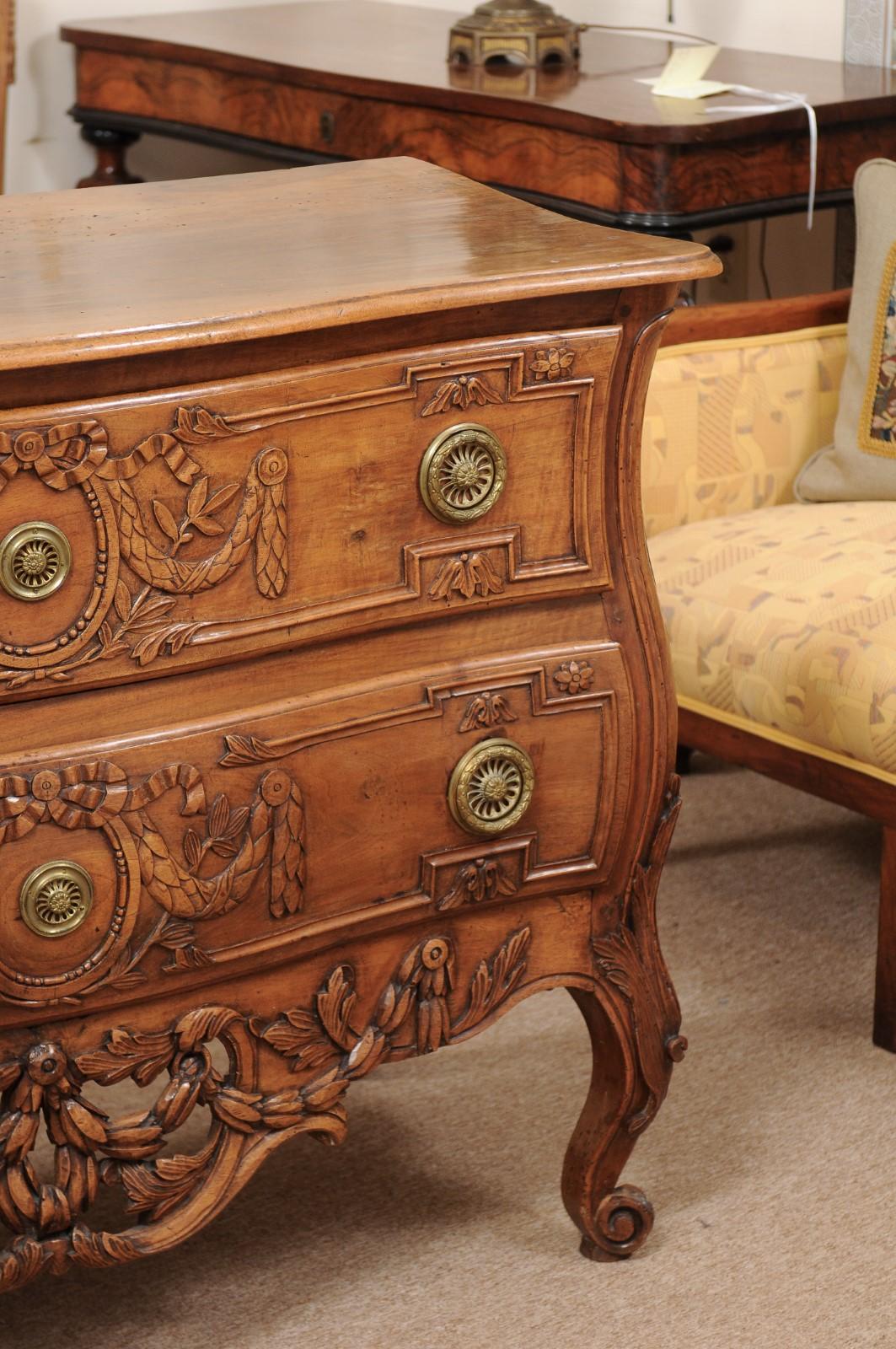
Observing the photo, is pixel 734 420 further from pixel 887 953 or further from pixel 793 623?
pixel 887 953

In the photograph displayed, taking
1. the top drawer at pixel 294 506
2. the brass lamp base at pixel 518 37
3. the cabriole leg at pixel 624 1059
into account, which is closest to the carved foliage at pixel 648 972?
the cabriole leg at pixel 624 1059

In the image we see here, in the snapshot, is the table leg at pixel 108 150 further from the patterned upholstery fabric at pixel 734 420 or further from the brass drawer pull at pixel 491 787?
the brass drawer pull at pixel 491 787

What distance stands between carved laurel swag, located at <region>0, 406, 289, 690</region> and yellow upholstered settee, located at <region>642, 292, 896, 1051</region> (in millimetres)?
682

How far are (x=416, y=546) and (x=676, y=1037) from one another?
51 centimetres

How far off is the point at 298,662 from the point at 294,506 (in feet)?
0.37

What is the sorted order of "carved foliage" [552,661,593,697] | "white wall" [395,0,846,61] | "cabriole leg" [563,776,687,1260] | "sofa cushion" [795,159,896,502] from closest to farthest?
1. "carved foliage" [552,661,593,697]
2. "cabriole leg" [563,776,687,1260]
3. "sofa cushion" [795,159,896,502]
4. "white wall" [395,0,846,61]

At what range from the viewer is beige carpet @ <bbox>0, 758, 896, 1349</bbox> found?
1462mm

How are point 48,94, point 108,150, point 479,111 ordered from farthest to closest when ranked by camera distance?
point 48,94 < point 108,150 < point 479,111

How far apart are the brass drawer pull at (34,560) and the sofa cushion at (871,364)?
46.6 inches

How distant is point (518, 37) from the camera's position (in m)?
2.65

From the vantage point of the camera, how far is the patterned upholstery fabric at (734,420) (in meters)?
2.05

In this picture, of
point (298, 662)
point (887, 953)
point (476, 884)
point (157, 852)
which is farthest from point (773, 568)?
point (157, 852)

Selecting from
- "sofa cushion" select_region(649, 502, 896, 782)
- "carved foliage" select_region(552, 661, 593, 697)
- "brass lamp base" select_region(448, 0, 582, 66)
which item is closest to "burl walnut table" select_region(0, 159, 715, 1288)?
"carved foliage" select_region(552, 661, 593, 697)

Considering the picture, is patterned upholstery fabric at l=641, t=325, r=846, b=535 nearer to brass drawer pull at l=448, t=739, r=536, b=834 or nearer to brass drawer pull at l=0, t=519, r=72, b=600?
brass drawer pull at l=448, t=739, r=536, b=834
